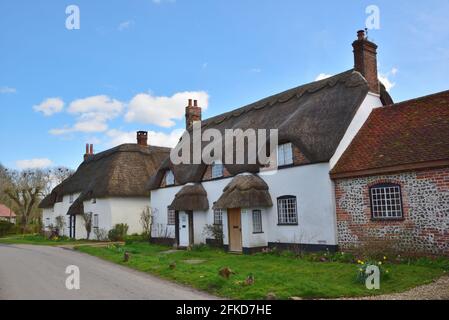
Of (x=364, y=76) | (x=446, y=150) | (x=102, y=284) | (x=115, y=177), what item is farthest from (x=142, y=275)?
(x=115, y=177)

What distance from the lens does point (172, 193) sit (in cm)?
2417

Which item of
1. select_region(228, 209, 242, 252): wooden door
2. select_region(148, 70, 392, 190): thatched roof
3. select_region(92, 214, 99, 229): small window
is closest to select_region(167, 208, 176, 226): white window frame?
select_region(148, 70, 392, 190): thatched roof

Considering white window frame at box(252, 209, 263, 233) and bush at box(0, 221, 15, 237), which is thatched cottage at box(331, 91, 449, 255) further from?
bush at box(0, 221, 15, 237)

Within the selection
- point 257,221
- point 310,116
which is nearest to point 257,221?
point 257,221

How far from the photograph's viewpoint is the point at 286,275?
11.6 metres

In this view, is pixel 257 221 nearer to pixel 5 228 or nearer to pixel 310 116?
pixel 310 116

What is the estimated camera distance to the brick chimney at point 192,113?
29406 mm

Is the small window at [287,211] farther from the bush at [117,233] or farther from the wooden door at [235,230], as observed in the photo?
the bush at [117,233]

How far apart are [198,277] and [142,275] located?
2249 millimetres

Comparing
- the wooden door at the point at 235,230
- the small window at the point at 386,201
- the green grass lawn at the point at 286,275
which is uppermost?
the small window at the point at 386,201

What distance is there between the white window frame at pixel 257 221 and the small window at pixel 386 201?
5188 mm

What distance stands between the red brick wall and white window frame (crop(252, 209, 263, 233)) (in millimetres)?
3804

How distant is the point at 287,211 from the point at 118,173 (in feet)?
55.5

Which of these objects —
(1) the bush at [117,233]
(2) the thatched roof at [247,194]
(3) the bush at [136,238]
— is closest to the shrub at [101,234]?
(1) the bush at [117,233]
